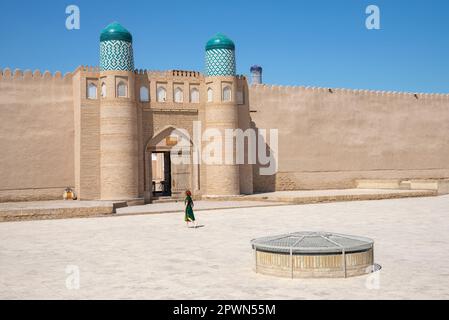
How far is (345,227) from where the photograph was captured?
40.5ft

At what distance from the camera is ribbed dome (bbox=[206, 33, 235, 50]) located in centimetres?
2130

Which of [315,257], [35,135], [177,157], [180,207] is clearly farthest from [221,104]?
[315,257]

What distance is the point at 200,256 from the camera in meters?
8.92

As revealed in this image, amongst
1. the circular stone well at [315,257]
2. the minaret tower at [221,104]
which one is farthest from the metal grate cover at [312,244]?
the minaret tower at [221,104]

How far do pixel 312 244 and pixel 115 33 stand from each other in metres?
14.8

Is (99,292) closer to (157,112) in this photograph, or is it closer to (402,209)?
(402,209)

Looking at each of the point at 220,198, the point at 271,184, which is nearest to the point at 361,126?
the point at 271,184

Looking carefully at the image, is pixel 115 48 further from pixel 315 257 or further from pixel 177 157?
pixel 315 257

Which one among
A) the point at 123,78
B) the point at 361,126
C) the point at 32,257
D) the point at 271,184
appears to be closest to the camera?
the point at 32,257

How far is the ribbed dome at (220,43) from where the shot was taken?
21297 millimetres

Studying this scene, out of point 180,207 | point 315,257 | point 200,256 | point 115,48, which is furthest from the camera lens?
point 115,48

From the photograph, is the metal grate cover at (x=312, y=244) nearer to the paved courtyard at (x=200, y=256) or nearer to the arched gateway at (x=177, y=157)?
the paved courtyard at (x=200, y=256)

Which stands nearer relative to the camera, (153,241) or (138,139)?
(153,241)
